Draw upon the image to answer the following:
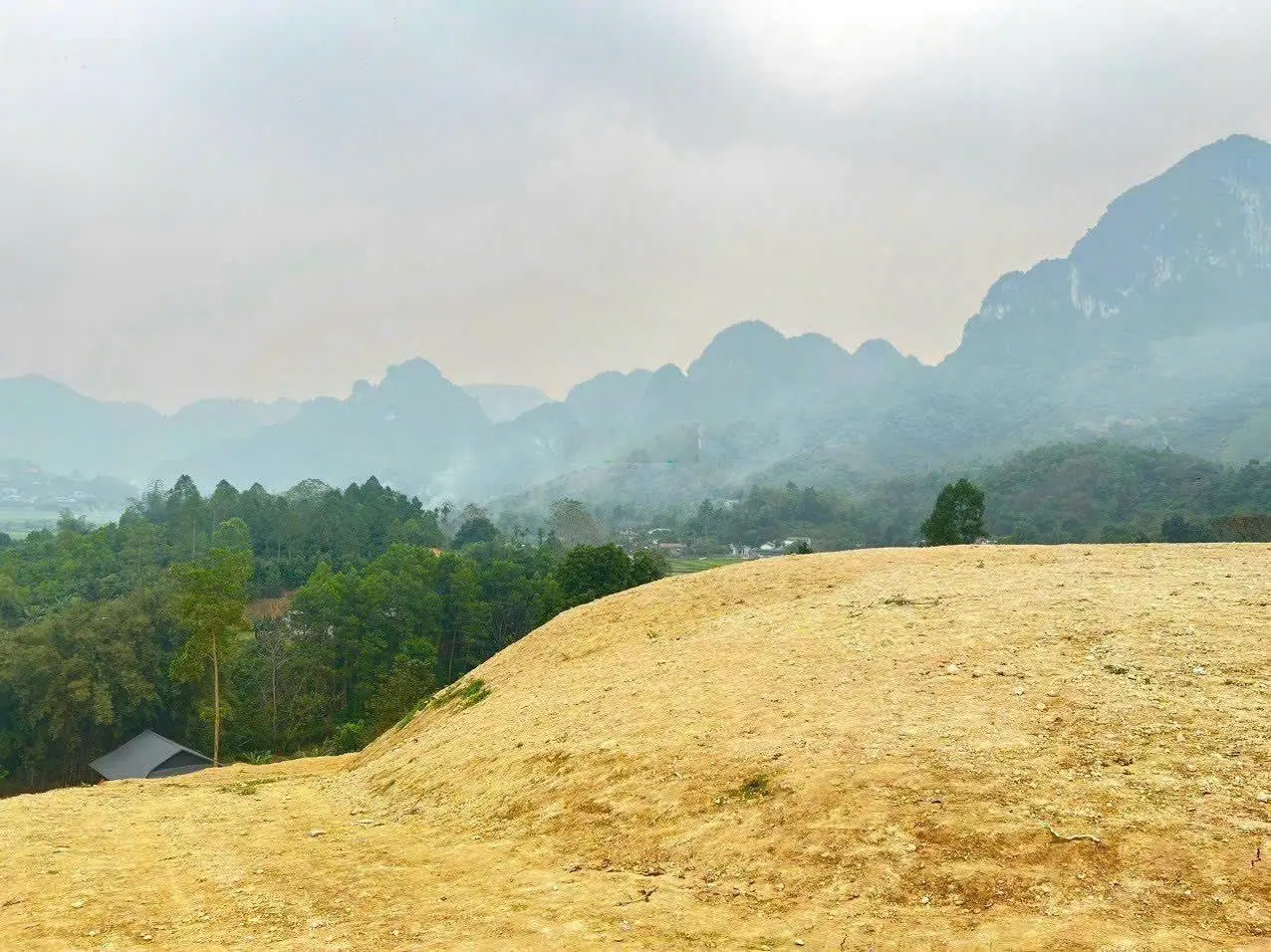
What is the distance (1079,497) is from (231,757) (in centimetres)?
14874

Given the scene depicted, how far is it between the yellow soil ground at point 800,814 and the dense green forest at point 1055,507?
84133 mm

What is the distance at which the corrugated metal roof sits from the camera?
1767 inches

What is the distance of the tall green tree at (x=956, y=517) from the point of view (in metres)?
57.2

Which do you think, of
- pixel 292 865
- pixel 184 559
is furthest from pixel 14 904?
pixel 184 559

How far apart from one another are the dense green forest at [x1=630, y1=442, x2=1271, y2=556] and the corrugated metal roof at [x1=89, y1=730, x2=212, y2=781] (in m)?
99.7

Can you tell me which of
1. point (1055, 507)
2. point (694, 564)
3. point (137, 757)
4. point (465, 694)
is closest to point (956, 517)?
point (465, 694)

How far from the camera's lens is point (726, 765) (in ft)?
32.4

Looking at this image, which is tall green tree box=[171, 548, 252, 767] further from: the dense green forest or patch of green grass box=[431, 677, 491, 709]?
the dense green forest

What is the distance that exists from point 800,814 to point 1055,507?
154 metres

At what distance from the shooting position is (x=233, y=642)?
3934 cm

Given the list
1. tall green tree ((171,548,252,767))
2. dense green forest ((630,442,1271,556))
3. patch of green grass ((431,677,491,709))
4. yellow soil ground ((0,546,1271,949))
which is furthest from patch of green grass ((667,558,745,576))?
yellow soil ground ((0,546,1271,949))

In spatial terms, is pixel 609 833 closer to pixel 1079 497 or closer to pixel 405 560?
pixel 405 560

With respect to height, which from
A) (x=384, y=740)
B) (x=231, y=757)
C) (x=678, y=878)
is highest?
(x=678, y=878)

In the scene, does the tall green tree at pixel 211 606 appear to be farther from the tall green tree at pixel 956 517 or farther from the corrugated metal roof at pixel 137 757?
the tall green tree at pixel 956 517
